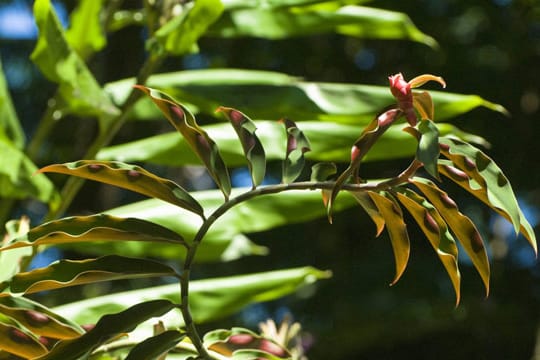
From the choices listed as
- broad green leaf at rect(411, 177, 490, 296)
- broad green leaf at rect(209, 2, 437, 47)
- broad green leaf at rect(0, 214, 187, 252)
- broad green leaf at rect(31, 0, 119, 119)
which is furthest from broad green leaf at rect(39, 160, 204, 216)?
broad green leaf at rect(209, 2, 437, 47)

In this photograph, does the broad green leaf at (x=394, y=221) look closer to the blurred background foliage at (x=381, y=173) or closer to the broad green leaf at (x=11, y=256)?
the broad green leaf at (x=11, y=256)

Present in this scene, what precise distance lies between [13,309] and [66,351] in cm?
5

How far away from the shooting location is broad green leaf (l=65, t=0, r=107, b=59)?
896mm

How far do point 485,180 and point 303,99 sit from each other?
39 cm

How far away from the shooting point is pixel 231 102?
0.83m

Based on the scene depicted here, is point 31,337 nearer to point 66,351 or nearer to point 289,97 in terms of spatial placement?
point 66,351

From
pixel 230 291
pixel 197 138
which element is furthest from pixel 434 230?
pixel 230 291

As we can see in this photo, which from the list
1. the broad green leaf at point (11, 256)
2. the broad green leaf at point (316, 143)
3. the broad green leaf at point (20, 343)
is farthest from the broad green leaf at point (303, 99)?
the broad green leaf at point (20, 343)

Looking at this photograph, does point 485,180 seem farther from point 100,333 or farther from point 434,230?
point 100,333

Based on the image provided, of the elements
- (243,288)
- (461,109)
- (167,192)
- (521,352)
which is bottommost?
(521,352)

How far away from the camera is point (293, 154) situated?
19.4 inches

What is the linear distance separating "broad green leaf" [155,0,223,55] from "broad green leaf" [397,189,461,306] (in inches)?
13.1

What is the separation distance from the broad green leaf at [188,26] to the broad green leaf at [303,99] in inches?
2.1

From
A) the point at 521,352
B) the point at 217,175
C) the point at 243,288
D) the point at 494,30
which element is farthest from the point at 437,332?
the point at 217,175
